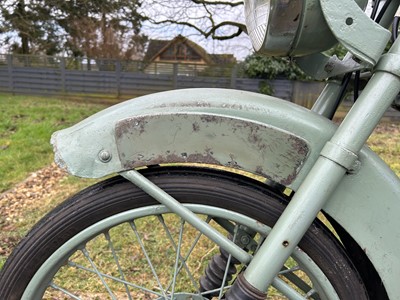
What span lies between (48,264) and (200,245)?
165 cm

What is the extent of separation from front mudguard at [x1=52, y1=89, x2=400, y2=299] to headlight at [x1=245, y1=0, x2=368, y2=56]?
0.13m

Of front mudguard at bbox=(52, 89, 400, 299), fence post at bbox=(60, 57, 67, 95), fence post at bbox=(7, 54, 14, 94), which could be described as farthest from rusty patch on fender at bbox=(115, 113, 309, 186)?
fence post at bbox=(7, 54, 14, 94)

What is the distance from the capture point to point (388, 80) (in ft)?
2.54

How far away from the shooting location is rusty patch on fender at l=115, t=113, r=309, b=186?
871 millimetres

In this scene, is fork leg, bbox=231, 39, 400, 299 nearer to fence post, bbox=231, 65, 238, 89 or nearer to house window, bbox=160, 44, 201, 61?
fence post, bbox=231, 65, 238, 89

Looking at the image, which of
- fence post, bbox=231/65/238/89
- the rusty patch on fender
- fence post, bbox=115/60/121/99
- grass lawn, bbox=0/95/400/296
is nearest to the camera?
the rusty patch on fender

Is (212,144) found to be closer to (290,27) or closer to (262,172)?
(262,172)

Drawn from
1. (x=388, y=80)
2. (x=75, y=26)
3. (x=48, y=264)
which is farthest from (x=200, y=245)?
(x=75, y=26)

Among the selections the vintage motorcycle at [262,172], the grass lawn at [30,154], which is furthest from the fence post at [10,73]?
the vintage motorcycle at [262,172]

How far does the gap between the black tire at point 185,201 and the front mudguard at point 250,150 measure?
0.05 m

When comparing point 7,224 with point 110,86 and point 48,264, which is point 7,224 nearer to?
point 48,264

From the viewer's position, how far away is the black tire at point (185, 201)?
0.91m

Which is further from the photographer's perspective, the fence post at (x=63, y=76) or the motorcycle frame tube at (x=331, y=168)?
the fence post at (x=63, y=76)

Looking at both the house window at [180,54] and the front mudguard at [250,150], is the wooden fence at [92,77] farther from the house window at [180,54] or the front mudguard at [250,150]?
the front mudguard at [250,150]
